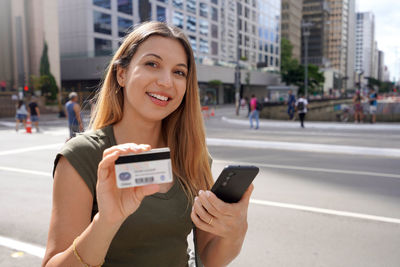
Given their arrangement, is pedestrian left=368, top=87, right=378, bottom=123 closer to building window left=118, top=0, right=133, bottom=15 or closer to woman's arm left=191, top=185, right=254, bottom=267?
woman's arm left=191, top=185, right=254, bottom=267

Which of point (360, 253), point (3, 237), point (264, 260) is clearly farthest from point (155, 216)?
point (3, 237)

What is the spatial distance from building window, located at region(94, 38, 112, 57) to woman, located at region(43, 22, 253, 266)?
46.9 metres

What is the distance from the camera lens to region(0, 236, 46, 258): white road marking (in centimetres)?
407

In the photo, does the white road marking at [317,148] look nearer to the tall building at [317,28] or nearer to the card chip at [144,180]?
the card chip at [144,180]

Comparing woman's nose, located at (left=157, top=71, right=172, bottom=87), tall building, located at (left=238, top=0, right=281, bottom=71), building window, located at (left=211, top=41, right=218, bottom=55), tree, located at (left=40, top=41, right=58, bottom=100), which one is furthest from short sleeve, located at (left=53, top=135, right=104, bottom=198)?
tall building, located at (left=238, top=0, right=281, bottom=71)

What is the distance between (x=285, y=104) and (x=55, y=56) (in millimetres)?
26170

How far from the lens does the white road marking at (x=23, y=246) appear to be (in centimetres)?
407

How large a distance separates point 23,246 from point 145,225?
3.32 meters

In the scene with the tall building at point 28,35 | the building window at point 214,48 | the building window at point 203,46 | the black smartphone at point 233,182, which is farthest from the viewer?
the building window at point 214,48

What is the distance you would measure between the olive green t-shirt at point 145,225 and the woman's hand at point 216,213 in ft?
0.87

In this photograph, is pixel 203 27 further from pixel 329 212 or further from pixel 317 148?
pixel 329 212

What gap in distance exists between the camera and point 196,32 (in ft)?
182

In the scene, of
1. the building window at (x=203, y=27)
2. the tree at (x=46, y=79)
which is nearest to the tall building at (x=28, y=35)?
the tree at (x=46, y=79)

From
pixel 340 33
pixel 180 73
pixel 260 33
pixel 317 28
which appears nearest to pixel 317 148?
pixel 180 73
